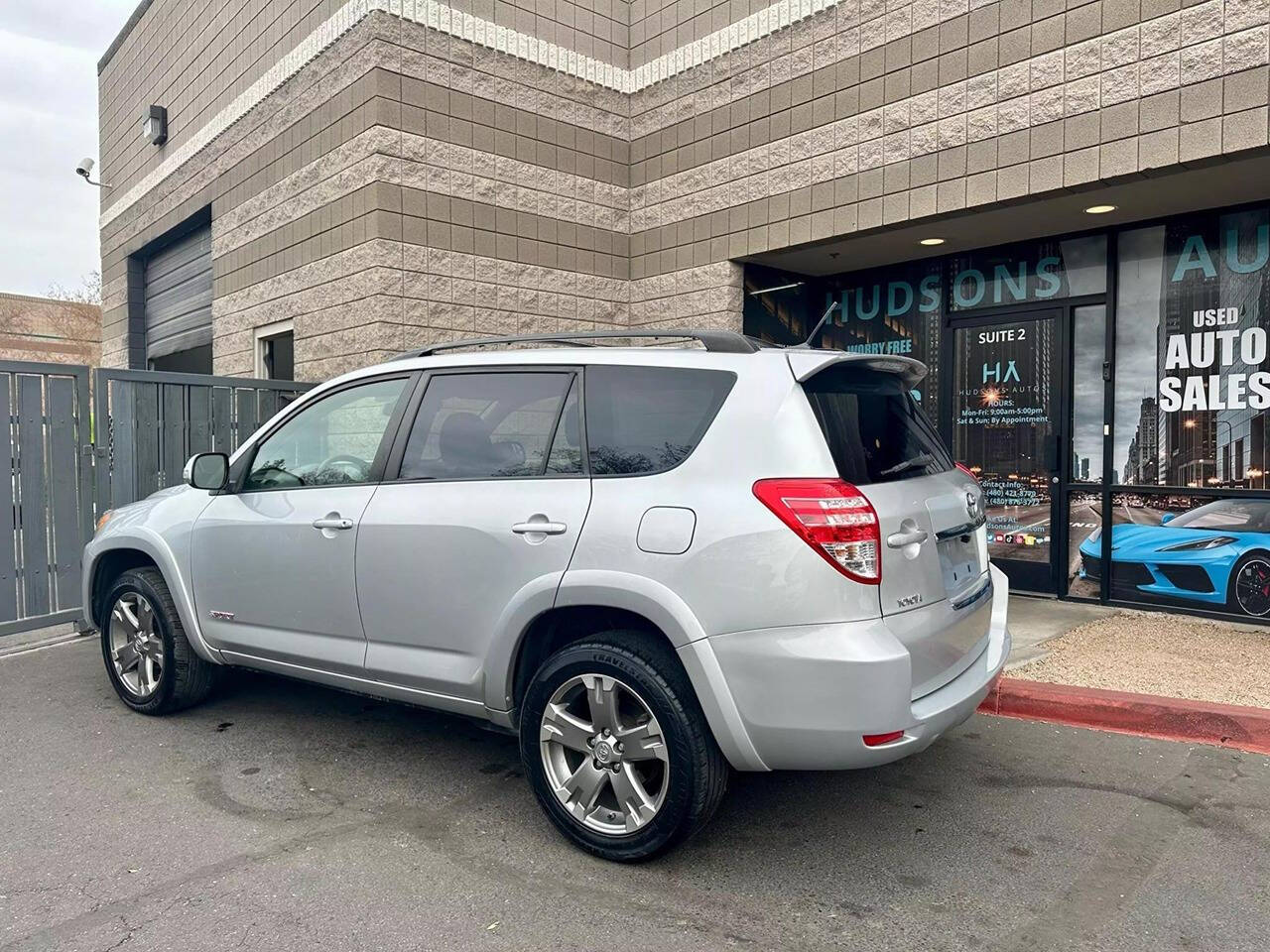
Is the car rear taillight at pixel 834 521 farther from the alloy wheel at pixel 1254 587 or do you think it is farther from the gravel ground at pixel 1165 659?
the alloy wheel at pixel 1254 587

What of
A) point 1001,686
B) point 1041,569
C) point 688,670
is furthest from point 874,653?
point 1041,569

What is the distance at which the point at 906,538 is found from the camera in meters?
3.10

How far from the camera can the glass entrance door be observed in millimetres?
8062

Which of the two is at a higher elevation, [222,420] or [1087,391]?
[1087,391]

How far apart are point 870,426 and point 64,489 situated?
608 cm

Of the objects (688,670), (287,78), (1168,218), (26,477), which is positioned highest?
(287,78)

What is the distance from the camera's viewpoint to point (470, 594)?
11.8 feet

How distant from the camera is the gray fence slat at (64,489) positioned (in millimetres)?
6723

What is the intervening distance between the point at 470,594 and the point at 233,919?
4.31 ft

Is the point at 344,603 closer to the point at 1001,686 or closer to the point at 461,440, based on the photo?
the point at 461,440

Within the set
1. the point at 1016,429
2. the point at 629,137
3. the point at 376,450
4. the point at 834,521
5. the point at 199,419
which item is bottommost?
the point at 834,521

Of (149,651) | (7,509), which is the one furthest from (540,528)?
(7,509)

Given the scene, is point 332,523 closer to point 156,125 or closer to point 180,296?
point 180,296

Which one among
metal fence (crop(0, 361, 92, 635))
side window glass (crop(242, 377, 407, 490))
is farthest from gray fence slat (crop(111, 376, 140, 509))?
side window glass (crop(242, 377, 407, 490))
